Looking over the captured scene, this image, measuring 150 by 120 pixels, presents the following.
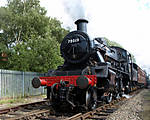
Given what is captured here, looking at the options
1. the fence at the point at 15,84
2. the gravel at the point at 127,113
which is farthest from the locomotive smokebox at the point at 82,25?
the fence at the point at 15,84

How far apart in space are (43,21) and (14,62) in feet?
31.9

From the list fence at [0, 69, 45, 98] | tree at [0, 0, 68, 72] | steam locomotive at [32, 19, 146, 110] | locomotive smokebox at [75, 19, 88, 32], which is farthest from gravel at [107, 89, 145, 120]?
tree at [0, 0, 68, 72]

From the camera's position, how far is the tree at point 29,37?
12930mm

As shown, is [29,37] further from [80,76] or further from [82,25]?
[80,76]

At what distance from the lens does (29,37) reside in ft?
57.6

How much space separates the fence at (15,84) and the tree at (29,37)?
0.85 metres

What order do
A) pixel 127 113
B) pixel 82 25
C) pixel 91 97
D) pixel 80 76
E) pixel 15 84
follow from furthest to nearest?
pixel 15 84 < pixel 82 25 < pixel 91 97 < pixel 127 113 < pixel 80 76

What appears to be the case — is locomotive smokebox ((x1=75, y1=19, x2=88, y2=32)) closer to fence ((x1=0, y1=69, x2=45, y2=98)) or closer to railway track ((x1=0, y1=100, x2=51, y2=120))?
railway track ((x1=0, y1=100, x2=51, y2=120))

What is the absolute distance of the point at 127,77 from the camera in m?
11.9

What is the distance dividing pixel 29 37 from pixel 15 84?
7509mm

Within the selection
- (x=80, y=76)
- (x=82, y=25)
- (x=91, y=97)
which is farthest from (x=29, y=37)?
(x=80, y=76)

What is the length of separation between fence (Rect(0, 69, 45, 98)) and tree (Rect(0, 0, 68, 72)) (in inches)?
33.7

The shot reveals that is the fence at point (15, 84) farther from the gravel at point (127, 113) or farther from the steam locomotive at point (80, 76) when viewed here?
the gravel at point (127, 113)

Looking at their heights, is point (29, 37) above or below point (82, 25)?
above
